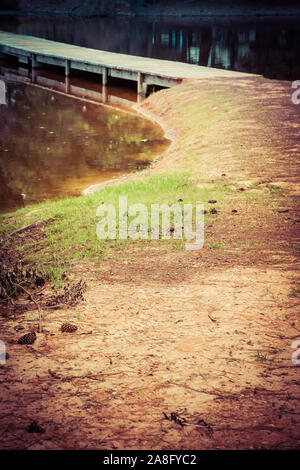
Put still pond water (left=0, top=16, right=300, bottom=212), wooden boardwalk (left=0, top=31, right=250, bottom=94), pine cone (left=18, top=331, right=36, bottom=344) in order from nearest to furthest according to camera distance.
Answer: pine cone (left=18, top=331, right=36, bottom=344), still pond water (left=0, top=16, right=300, bottom=212), wooden boardwalk (left=0, top=31, right=250, bottom=94)

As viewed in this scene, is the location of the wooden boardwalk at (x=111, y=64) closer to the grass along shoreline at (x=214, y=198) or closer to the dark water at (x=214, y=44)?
the dark water at (x=214, y=44)

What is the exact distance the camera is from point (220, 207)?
8.52 m

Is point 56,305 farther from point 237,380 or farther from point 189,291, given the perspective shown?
point 237,380

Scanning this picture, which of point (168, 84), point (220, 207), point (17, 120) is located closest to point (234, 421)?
point (220, 207)

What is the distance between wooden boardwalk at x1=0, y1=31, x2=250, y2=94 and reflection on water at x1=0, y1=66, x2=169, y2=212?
3.96 feet

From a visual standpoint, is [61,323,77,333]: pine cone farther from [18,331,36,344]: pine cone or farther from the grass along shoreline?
the grass along shoreline

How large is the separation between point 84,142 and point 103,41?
35954 millimetres

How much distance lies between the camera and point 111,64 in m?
25.0

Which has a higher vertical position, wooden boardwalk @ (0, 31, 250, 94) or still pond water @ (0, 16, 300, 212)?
wooden boardwalk @ (0, 31, 250, 94)

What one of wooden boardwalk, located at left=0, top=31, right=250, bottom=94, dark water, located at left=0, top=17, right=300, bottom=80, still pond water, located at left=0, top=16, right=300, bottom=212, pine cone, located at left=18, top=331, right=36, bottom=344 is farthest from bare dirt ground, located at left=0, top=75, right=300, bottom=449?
dark water, located at left=0, top=17, right=300, bottom=80

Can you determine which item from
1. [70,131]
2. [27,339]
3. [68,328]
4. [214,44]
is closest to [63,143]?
[70,131]

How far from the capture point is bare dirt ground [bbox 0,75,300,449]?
11.1 feet

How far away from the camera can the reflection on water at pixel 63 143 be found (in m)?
13.0

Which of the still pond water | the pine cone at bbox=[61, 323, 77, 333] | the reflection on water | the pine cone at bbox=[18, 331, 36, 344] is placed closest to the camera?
the pine cone at bbox=[18, 331, 36, 344]
